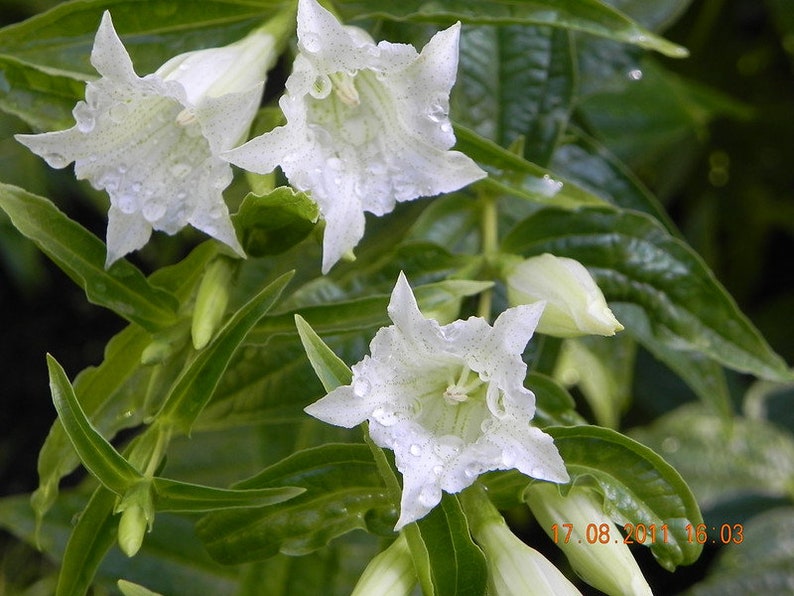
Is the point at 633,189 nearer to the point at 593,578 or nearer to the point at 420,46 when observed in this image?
the point at 420,46

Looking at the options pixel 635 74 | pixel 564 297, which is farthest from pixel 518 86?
pixel 564 297

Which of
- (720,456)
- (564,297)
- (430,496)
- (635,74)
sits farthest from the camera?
(720,456)

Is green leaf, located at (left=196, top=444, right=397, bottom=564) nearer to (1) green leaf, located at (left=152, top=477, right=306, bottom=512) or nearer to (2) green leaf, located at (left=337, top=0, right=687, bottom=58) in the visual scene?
(1) green leaf, located at (left=152, top=477, right=306, bottom=512)

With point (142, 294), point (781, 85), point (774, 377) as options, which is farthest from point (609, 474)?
point (781, 85)

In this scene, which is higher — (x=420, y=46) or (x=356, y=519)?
(x=420, y=46)

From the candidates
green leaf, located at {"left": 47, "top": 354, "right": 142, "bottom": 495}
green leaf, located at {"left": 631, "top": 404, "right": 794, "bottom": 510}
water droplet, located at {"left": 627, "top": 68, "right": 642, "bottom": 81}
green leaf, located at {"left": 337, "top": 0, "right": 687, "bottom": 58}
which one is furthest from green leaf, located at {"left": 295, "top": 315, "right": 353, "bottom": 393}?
green leaf, located at {"left": 631, "top": 404, "right": 794, "bottom": 510}

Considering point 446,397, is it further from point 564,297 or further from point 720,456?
point 720,456
